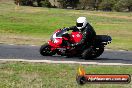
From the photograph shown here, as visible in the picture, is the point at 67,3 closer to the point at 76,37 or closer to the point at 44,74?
the point at 76,37

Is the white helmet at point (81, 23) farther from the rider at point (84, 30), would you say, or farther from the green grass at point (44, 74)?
the green grass at point (44, 74)

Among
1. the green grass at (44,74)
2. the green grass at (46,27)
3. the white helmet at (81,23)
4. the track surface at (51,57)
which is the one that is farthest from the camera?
the green grass at (46,27)

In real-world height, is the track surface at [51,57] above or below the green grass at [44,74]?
below

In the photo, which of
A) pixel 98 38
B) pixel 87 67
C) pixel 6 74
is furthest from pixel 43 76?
pixel 98 38

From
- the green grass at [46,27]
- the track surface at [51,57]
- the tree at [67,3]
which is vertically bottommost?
the tree at [67,3]

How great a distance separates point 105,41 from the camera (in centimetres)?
1631

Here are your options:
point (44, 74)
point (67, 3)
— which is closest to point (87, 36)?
point (44, 74)

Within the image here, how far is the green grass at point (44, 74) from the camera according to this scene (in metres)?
9.26

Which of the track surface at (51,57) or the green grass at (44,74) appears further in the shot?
the track surface at (51,57)

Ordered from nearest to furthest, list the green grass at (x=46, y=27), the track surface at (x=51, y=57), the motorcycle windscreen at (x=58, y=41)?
the track surface at (x=51, y=57), the motorcycle windscreen at (x=58, y=41), the green grass at (x=46, y=27)

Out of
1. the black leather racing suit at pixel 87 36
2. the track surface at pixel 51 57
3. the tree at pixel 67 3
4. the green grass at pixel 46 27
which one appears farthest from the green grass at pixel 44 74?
the tree at pixel 67 3

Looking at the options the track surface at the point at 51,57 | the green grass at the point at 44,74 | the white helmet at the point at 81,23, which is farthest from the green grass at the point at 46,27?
the green grass at the point at 44,74

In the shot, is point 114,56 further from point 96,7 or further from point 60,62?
point 96,7

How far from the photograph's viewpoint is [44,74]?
450 inches
